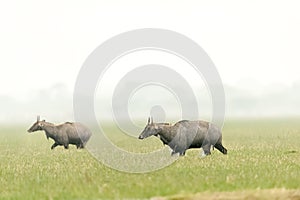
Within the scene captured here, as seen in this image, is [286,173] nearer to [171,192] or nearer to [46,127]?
[171,192]

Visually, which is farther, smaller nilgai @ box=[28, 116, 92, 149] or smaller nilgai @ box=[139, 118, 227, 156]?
smaller nilgai @ box=[28, 116, 92, 149]

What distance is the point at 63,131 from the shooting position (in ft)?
116

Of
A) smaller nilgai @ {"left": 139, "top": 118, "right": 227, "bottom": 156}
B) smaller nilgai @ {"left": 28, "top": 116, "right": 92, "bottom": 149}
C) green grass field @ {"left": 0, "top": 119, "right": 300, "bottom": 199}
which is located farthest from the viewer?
smaller nilgai @ {"left": 28, "top": 116, "right": 92, "bottom": 149}

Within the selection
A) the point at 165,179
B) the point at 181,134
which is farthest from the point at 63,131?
the point at 165,179

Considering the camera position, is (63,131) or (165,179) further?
(63,131)

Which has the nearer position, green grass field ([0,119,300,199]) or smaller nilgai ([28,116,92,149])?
green grass field ([0,119,300,199])

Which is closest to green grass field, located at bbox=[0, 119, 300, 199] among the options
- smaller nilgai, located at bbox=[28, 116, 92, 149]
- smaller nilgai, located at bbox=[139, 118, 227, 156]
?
smaller nilgai, located at bbox=[139, 118, 227, 156]

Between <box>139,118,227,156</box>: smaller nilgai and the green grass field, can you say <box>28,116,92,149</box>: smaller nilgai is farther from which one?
<box>139,118,227,156</box>: smaller nilgai

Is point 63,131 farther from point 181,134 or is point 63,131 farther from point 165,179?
point 165,179

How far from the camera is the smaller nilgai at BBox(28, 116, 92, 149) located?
3516 cm

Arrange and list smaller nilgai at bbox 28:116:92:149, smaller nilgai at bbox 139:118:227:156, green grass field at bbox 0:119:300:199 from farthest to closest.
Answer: smaller nilgai at bbox 28:116:92:149 → smaller nilgai at bbox 139:118:227:156 → green grass field at bbox 0:119:300:199

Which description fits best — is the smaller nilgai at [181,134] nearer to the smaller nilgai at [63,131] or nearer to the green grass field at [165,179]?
the green grass field at [165,179]

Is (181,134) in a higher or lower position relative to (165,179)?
higher

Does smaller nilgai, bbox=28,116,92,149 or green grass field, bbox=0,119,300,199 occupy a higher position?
smaller nilgai, bbox=28,116,92,149
